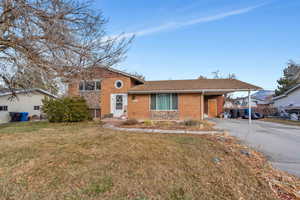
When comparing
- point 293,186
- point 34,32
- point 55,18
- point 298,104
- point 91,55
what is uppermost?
point 55,18

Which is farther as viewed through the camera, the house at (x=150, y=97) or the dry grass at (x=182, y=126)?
the house at (x=150, y=97)

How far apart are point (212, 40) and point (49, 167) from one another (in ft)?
43.8

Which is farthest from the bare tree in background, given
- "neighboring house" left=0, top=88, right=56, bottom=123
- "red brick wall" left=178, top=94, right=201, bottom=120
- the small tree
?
the small tree

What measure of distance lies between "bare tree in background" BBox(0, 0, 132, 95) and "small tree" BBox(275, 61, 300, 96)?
115ft

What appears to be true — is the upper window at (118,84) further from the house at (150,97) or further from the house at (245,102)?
the house at (245,102)

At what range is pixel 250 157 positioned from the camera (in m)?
4.29

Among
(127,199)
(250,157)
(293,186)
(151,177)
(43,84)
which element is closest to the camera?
(127,199)

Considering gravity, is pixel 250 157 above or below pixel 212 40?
below

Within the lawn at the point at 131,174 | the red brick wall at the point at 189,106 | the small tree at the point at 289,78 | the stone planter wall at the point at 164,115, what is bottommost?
the lawn at the point at 131,174

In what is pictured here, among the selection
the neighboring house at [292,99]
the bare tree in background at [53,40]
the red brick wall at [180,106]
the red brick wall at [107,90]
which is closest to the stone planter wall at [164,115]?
the red brick wall at [180,106]

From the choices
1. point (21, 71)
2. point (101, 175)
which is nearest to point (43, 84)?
point (21, 71)

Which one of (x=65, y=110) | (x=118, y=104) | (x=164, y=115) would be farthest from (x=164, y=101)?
(x=65, y=110)

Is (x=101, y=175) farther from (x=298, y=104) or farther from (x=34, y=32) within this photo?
(x=298, y=104)

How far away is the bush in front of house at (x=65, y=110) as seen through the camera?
12.2m
